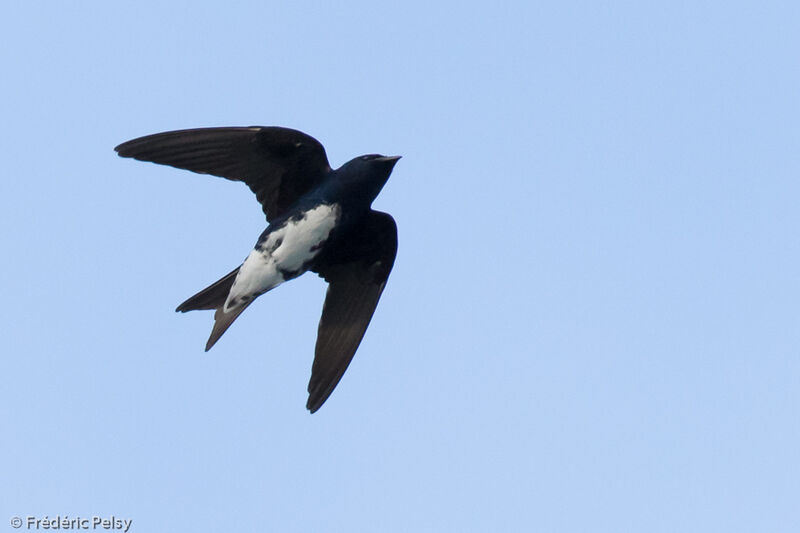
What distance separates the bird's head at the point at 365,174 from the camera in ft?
29.8

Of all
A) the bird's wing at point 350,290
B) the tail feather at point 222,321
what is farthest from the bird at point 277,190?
the bird's wing at point 350,290

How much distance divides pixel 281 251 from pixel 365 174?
2.40 feet

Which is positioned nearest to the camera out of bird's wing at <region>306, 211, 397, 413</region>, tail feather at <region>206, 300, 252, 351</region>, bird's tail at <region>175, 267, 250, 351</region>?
tail feather at <region>206, 300, 252, 351</region>

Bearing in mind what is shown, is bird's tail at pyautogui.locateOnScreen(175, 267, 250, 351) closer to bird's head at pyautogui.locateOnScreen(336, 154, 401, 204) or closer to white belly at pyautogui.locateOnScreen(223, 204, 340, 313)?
white belly at pyautogui.locateOnScreen(223, 204, 340, 313)

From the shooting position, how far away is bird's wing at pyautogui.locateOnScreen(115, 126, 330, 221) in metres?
9.12

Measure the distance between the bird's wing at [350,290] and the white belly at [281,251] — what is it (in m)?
0.60

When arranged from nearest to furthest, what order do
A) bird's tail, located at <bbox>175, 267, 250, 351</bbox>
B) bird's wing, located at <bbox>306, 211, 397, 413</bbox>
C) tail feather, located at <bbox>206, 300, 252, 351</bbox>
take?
tail feather, located at <bbox>206, 300, 252, 351</bbox> → bird's tail, located at <bbox>175, 267, 250, 351</bbox> → bird's wing, located at <bbox>306, 211, 397, 413</bbox>

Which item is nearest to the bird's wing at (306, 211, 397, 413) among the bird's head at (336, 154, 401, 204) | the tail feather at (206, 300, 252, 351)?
the bird's head at (336, 154, 401, 204)

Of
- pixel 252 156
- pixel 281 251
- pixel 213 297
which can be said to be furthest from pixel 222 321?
pixel 252 156

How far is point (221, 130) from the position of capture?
9203mm

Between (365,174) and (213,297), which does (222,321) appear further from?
(365,174)

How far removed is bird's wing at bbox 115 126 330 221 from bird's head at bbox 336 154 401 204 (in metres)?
0.24

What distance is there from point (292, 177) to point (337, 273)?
0.94m

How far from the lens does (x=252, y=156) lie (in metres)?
9.24
